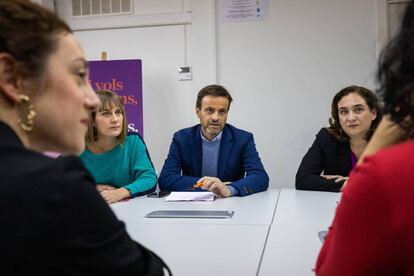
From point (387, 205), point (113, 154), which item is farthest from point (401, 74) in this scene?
point (113, 154)

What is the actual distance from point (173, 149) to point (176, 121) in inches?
35.1

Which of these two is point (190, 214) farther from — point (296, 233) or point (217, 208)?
point (296, 233)

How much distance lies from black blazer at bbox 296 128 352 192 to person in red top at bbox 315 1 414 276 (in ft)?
5.70

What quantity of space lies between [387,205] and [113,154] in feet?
6.31

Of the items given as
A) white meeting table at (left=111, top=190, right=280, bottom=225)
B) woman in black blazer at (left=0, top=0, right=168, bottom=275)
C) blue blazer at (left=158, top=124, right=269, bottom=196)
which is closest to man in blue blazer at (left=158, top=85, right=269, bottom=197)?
blue blazer at (left=158, top=124, right=269, bottom=196)

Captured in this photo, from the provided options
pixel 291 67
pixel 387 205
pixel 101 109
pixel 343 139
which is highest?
pixel 291 67

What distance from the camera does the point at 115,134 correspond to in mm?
2285

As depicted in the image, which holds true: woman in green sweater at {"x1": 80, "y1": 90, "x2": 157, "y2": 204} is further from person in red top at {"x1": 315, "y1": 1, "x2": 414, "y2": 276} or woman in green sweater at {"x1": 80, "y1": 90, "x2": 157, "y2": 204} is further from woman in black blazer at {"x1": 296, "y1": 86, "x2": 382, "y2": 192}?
person in red top at {"x1": 315, "y1": 1, "x2": 414, "y2": 276}

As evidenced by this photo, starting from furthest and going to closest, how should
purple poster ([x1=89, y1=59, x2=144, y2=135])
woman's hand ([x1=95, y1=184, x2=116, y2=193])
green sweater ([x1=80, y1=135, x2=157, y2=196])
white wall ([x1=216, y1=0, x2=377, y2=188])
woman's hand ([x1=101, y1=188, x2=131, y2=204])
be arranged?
1. purple poster ([x1=89, y1=59, x2=144, y2=135])
2. white wall ([x1=216, y1=0, x2=377, y2=188])
3. green sweater ([x1=80, y1=135, x2=157, y2=196])
4. woman's hand ([x1=95, y1=184, x2=116, y2=193])
5. woman's hand ([x1=101, y1=188, x2=131, y2=204])

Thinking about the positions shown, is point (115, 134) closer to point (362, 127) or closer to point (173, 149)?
point (173, 149)

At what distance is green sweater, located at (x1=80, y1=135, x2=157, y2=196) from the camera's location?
2238 millimetres

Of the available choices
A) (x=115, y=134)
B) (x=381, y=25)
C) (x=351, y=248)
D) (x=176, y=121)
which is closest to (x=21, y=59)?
(x=351, y=248)

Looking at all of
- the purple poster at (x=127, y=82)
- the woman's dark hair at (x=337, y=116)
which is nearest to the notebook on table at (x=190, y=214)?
the woman's dark hair at (x=337, y=116)

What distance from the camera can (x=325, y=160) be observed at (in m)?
2.52
